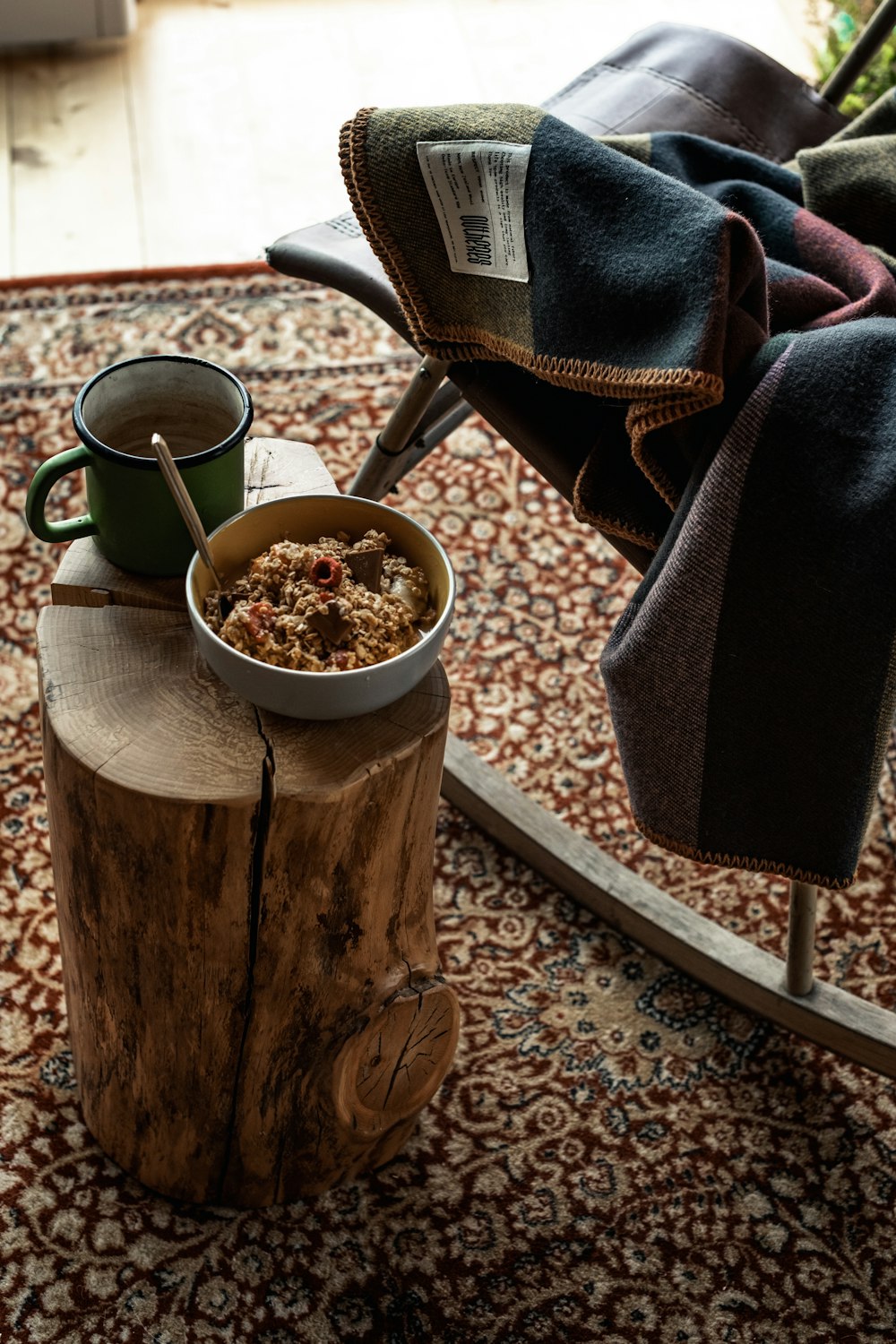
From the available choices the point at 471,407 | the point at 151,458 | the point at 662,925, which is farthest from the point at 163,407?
the point at 662,925

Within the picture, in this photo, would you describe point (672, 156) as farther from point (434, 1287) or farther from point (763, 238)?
point (434, 1287)

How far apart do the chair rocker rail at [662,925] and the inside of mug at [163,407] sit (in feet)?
1.74

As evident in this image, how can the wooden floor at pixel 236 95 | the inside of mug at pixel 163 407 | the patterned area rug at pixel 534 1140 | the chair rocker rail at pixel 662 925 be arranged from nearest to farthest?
the inside of mug at pixel 163 407
the patterned area rug at pixel 534 1140
the chair rocker rail at pixel 662 925
the wooden floor at pixel 236 95

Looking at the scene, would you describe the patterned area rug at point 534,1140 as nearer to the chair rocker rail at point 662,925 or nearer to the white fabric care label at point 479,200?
the chair rocker rail at point 662,925

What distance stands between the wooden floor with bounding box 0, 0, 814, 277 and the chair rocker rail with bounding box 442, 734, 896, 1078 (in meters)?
1.06

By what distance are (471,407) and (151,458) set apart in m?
0.37

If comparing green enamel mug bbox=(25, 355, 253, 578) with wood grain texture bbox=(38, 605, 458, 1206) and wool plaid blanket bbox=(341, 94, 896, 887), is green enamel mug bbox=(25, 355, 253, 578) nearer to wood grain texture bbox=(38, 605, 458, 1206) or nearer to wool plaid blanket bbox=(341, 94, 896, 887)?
wood grain texture bbox=(38, 605, 458, 1206)

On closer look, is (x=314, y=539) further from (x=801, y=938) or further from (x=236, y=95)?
(x=236, y=95)

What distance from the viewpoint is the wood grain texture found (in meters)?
0.81

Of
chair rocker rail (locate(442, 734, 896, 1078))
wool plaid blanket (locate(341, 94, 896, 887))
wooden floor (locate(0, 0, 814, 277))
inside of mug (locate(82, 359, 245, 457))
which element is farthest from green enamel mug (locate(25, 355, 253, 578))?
wooden floor (locate(0, 0, 814, 277))

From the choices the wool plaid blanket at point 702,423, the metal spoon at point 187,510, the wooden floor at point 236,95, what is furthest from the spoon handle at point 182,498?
the wooden floor at point 236,95

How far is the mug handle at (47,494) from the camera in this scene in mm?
832

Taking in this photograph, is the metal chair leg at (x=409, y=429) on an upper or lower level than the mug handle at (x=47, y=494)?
lower

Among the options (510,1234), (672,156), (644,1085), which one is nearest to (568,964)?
(644,1085)
